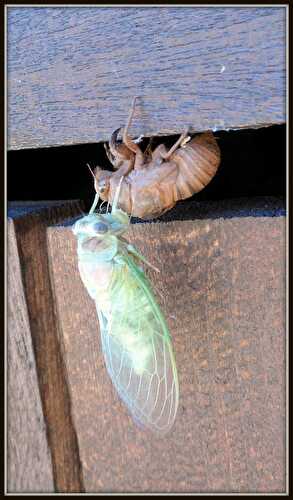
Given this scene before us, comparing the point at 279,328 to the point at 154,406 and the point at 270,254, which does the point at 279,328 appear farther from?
the point at 154,406

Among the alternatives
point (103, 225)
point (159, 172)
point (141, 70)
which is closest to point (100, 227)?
point (103, 225)

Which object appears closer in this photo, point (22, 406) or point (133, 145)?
point (133, 145)

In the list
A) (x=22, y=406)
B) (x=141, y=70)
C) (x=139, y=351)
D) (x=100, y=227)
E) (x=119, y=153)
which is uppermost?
(x=141, y=70)

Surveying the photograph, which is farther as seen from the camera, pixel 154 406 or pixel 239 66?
pixel 154 406

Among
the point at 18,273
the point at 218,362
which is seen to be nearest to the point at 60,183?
the point at 18,273

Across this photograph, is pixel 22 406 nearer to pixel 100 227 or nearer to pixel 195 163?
pixel 100 227

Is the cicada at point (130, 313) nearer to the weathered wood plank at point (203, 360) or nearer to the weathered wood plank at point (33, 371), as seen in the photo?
the weathered wood plank at point (203, 360)
